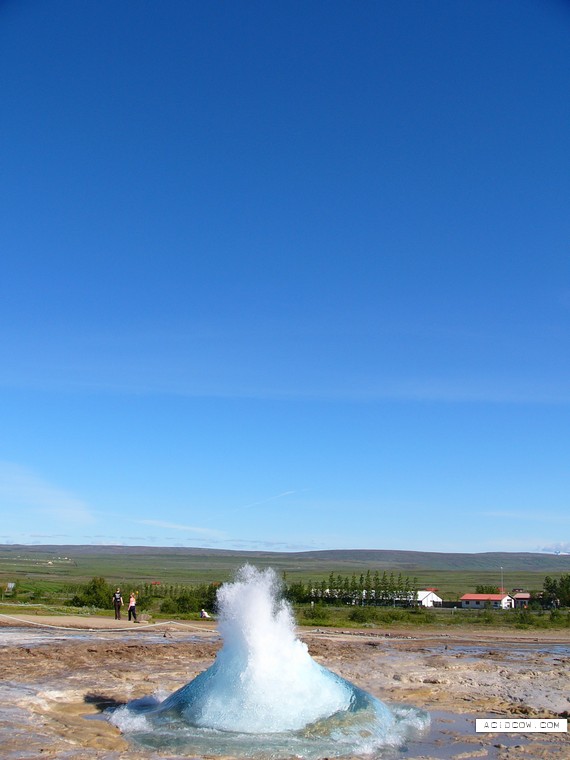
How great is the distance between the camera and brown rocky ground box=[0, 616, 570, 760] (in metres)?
9.77

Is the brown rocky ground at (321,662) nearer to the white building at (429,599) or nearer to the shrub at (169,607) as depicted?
the shrub at (169,607)

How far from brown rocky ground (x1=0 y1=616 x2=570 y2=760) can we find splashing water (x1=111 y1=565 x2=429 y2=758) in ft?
1.78

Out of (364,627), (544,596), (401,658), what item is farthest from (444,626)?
(544,596)

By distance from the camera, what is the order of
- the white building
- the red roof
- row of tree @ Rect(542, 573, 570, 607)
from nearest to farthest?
row of tree @ Rect(542, 573, 570, 607) < the red roof < the white building

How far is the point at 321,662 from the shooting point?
56.6ft

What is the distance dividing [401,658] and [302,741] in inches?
368

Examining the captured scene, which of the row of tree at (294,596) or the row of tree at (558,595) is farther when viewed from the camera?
the row of tree at (558,595)

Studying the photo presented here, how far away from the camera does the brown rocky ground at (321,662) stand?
9766mm

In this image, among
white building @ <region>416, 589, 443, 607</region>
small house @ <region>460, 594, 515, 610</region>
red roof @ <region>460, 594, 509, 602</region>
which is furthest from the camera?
white building @ <region>416, 589, 443, 607</region>

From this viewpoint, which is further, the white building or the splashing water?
the white building

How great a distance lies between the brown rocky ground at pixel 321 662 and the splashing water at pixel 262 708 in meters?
0.54

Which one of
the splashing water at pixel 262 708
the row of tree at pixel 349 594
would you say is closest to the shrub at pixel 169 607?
the row of tree at pixel 349 594

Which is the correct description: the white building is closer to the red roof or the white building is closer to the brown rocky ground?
the red roof

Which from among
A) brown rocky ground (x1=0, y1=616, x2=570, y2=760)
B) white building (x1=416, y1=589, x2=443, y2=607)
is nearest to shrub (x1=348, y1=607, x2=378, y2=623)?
brown rocky ground (x1=0, y1=616, x2=570, y2=760)
